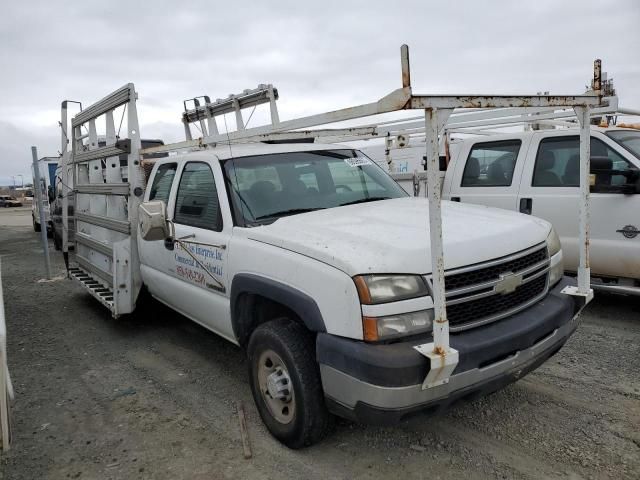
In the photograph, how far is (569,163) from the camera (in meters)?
5.28

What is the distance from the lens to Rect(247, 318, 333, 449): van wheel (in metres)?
2.74

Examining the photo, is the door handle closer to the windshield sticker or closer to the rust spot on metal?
the windshield sticker

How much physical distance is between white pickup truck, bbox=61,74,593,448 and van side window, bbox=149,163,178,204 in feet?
0.12

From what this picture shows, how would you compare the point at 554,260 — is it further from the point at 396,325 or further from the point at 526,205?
the point at 526,205

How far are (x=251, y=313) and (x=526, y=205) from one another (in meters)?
3.62

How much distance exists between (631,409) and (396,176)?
164 inches

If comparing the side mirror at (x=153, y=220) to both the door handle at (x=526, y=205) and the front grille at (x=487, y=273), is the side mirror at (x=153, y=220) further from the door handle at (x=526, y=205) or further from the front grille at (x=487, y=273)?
the door handle at (x=526, y=205)

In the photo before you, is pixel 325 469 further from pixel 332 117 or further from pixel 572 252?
pixel 572 252

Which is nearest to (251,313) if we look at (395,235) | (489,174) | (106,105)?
(395,235)

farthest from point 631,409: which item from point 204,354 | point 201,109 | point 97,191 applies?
point 97,191

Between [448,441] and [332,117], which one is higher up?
[332,117]

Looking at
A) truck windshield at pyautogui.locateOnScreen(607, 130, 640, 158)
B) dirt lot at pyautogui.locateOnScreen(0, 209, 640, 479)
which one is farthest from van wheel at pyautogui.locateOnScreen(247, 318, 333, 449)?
truck windshield at pyautogui.locateOnScreen(607, 130, 640, 158)

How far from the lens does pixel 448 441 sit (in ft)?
9.86

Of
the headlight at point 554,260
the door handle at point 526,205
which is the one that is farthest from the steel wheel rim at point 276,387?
the door handle at point 526,205
